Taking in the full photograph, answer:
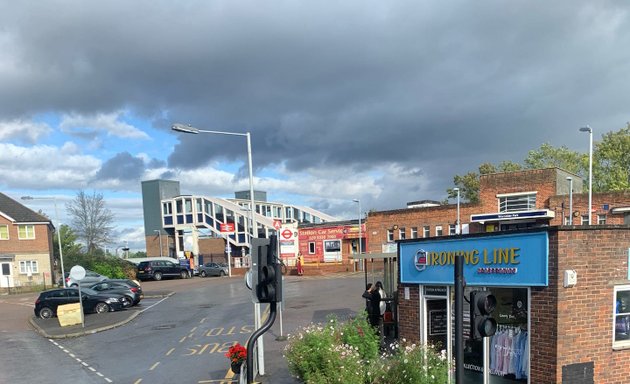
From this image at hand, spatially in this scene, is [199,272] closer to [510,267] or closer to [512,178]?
[512,178]

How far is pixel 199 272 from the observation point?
5244cm

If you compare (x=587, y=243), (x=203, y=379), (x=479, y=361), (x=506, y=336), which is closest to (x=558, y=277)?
(x=587, y=243)

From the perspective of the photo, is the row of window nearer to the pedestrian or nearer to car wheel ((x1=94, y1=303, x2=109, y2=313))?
car wheel ((x1=94, y1=303, x2=109, y2=313))

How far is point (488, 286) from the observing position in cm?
982

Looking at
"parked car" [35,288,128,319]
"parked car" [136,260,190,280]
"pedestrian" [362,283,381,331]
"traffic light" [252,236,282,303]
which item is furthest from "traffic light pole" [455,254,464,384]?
"parked car" [136,260,190,280]

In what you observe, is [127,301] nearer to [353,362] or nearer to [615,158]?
[353,362]

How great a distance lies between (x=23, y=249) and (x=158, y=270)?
14.7 m

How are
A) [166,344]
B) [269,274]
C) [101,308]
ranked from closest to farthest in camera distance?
[269,274]
[166,344]
[101,308]

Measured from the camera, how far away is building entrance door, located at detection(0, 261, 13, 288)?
46.1m

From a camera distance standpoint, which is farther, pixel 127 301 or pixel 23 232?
pixel 23 232

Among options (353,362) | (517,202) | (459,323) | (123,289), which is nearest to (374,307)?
(353,362)

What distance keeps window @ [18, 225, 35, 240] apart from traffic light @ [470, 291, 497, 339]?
5378cm

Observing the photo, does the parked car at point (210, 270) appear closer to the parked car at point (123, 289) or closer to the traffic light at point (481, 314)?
the parked car at point (123, 289)

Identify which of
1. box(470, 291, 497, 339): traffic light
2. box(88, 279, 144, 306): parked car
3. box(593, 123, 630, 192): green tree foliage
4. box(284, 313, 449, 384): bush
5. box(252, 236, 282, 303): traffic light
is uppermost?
box(593, 123, 630, 192): green tree foliage
